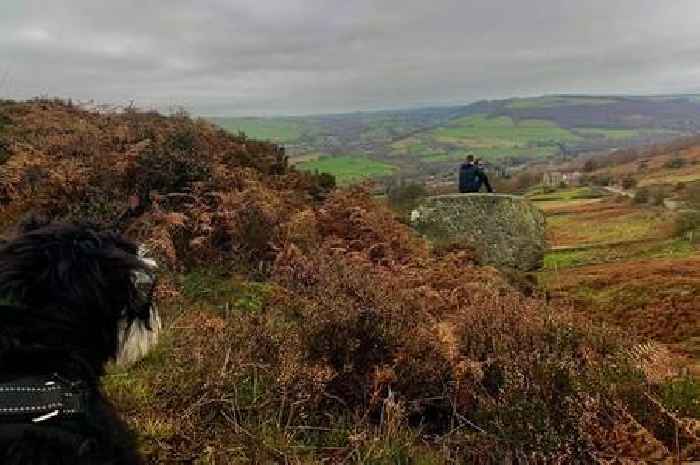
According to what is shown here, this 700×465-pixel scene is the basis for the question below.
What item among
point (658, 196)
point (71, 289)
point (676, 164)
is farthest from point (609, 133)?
point (71, 289)

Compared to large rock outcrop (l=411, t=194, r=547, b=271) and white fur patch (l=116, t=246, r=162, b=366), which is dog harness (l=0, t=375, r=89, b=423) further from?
large rock outcrop (l=411, t=194, r=547, b=271)

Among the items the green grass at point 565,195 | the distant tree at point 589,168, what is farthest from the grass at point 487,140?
the green grass at point 565,195

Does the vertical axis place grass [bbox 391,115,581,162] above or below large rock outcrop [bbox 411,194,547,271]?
below

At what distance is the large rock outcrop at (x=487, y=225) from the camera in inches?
583

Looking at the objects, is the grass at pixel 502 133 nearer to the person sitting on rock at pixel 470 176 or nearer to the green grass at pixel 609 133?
the green grass at pixel 609 133

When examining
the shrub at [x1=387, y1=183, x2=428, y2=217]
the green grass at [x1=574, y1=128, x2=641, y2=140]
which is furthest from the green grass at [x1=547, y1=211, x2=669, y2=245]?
the green grass at [x1=574, y1=128, x2=641, y2=140]

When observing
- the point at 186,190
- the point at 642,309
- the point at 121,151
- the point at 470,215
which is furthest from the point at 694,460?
the point at 470,215

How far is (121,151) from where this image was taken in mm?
10578

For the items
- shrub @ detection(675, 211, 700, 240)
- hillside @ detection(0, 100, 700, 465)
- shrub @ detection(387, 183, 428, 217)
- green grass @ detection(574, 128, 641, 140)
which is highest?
hillside @ detection(0, 100, 700, 465)

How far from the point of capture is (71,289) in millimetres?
2770

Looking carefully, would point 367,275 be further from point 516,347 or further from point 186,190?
point 186,190

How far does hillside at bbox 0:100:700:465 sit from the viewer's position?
4.48m

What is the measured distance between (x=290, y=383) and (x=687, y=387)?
2797mm

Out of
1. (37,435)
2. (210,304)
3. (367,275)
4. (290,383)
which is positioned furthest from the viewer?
(210,304)
